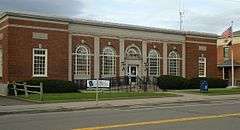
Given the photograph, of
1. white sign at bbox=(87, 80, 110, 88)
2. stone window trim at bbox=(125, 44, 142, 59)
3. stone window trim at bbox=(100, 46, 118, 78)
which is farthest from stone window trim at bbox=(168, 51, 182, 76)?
white sign at bbox=(87, 80, 110, 88)

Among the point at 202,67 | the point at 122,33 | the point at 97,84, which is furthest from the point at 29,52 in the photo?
the point at 202,67

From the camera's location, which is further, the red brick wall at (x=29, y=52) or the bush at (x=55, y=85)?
the red brick wall at (x=29, y=52)

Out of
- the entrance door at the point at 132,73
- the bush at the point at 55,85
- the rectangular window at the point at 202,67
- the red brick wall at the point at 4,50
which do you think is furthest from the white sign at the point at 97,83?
the rectangular window at the point at 202,67

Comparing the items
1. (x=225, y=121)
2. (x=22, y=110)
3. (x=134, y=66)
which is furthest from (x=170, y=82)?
(x=225, y=121)

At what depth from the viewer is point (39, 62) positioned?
129 ft

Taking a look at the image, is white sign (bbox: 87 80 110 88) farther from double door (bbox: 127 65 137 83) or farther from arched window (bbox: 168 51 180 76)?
arched window (bbox: 168 51 180 76)

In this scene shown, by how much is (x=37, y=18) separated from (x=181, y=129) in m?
27.9

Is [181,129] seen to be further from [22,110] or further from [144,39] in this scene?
[144,39]

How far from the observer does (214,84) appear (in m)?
47.1

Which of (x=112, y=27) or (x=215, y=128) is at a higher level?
(x=112, y=27)

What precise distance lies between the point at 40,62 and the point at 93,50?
5.86 meters

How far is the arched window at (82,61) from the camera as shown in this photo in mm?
42188

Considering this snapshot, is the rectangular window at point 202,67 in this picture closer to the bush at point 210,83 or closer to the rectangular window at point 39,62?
the bush at point 210,83

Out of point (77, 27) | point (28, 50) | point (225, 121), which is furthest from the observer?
point (77, 27)
